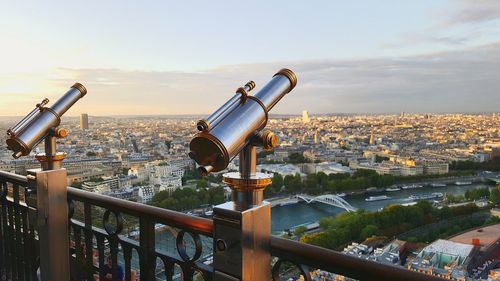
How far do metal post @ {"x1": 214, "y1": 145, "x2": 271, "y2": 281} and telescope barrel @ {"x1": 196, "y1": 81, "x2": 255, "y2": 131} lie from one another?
0.10 m

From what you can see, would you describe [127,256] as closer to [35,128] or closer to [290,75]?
[35,128]

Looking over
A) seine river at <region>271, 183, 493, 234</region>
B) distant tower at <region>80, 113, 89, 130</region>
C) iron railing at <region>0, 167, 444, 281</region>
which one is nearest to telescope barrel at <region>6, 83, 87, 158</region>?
iron railing at <region>0, 167, 444, 281</region>

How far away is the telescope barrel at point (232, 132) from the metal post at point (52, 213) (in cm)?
118

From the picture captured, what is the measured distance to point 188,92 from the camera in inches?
221

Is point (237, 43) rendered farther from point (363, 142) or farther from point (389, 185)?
point (363, 142)

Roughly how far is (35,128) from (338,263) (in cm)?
149

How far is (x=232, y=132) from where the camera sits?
2.66 ft

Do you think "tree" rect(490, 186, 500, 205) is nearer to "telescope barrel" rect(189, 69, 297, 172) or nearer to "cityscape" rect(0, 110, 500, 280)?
"cityscape" rect(0, 110, 500, 280)

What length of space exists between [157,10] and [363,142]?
100 ft

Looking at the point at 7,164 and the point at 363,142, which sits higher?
the point at 7,164

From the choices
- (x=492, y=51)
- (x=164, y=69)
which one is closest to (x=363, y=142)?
(x=492, y=51)

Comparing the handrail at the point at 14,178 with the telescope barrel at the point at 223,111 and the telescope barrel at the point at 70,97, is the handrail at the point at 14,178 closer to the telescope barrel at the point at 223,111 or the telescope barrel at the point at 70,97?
the telescope barrel at the point at 70,97

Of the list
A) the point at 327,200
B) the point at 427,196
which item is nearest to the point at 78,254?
the point at 327,200

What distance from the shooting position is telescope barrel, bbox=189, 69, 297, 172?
793 millimetres
